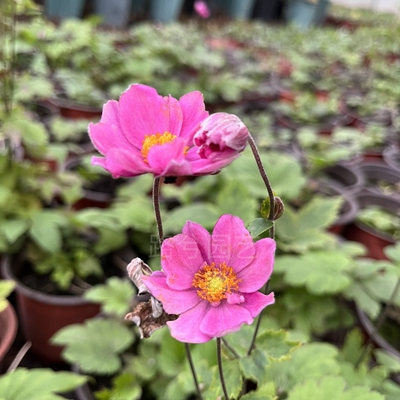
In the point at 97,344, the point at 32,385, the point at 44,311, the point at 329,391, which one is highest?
the point at 329,391

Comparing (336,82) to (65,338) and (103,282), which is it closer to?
(103,282)

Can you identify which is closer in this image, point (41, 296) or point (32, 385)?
point (32, 385)

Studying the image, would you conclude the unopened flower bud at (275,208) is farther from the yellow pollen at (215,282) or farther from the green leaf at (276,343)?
the green leaf at (276,343)

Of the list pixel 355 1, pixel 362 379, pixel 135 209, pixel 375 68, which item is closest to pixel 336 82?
pixel 375 68

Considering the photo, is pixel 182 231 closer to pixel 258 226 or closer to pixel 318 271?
pixel 258 226

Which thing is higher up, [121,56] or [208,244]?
[208,244]

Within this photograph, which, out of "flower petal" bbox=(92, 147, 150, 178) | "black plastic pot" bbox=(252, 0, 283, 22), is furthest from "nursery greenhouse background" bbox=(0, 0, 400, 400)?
"black plastic pot" bbox=(252, 0, 283, 22)

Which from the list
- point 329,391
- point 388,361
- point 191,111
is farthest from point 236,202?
point 191,111

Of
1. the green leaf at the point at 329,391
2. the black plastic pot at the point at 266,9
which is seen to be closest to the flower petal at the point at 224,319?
the green leaf at the point at 329,391
